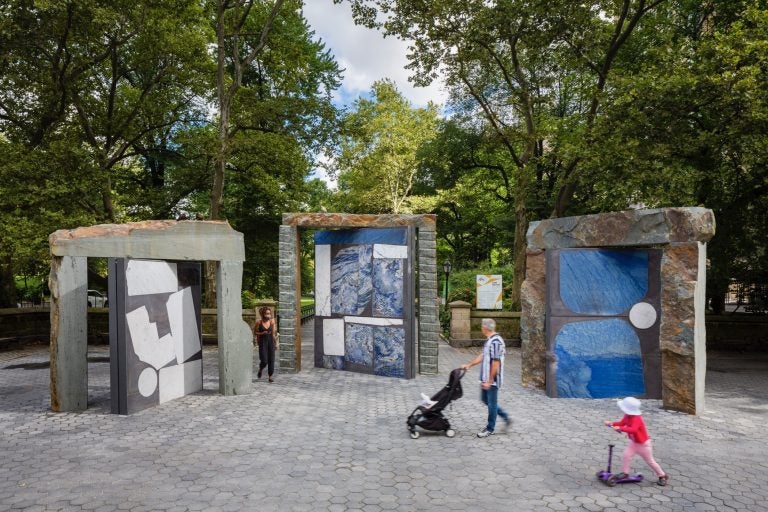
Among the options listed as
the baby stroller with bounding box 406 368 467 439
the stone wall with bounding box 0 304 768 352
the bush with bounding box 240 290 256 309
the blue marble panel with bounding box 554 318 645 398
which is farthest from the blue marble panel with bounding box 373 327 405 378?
the bush with bounding box 240 290 256 309

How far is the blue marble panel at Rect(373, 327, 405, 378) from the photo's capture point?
38.1 feet

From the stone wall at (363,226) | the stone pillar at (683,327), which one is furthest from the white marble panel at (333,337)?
the stone pillar at (683,327)

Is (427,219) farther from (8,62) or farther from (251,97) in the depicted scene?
(8,62)

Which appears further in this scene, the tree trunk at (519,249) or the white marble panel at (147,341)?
the tree trunk at (519,249)

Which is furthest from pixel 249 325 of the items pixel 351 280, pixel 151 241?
pixel 151 241

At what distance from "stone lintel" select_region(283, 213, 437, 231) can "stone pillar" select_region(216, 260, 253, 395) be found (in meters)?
2.55

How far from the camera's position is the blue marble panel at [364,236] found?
38.8 feet

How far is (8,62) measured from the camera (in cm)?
1712

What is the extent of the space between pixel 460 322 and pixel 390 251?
695cm

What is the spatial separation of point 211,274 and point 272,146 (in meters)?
5.38

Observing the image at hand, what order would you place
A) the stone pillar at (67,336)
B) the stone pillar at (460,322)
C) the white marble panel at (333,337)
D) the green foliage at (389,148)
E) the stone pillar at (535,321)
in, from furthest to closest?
the green foliage at (389,148)
the stone pillar at (460,322)
the white marble panel at (333,337)
the stone pillar at (535,321)
the stone pillar at (67,336)

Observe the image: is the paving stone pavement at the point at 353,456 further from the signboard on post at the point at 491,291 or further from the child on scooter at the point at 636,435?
the signboard on post at the point at 491,291

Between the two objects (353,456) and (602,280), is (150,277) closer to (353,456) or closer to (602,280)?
(353,456)

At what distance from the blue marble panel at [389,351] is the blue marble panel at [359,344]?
147mm
